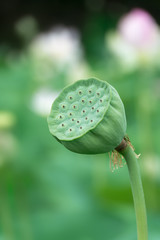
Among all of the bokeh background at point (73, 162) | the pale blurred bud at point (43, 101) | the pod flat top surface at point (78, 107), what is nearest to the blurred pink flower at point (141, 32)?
the bokeh background at point (73, 162)

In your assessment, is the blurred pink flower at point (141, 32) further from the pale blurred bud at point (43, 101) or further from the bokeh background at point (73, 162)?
the pale blurred bud at point (43, 101)

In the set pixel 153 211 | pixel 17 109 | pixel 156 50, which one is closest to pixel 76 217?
pixel 153 211

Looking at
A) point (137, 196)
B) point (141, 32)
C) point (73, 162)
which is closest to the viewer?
point (137, 196)

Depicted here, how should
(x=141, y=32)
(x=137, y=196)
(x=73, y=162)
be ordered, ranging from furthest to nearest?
(x=73, y=162) < (x=141, y=32) < (x=137, y=196)

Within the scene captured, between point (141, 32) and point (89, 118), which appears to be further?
point (141, 32)

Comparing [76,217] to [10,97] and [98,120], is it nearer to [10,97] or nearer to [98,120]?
[10,97]

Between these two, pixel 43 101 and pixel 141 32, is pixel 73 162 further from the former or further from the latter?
pixel 141 32

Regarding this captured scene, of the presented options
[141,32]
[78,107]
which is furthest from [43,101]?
[78,107]
